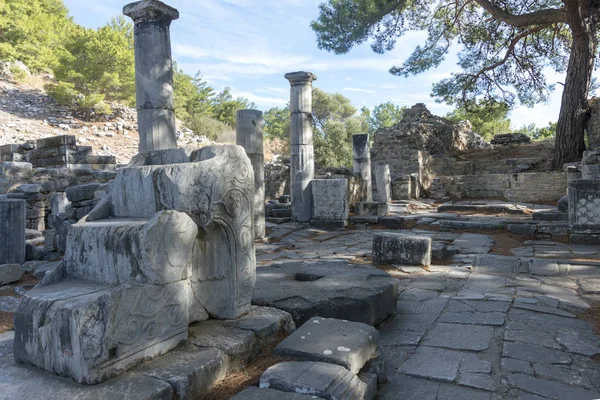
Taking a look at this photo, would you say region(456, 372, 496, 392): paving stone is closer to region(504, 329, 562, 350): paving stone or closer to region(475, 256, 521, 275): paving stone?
region(504, 329, 562, 350): paving stone

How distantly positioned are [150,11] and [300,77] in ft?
15.4

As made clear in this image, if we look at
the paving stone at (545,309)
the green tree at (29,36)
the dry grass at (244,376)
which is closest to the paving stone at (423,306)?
the paving stone at (545,309)

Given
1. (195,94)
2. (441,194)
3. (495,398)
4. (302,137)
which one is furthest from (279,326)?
(195,94)

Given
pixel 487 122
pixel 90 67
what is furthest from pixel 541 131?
pixel 90 67

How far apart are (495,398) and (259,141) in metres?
7.26

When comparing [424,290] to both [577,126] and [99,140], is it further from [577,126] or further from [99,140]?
[99,140]

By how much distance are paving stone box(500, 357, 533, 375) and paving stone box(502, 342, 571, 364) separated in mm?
65

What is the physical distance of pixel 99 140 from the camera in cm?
2383

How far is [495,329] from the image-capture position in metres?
3.40

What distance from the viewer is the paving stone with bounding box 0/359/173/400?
181 cm

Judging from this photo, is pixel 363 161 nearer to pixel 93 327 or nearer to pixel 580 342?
pixel 580 342

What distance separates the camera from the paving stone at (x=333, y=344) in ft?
7.57

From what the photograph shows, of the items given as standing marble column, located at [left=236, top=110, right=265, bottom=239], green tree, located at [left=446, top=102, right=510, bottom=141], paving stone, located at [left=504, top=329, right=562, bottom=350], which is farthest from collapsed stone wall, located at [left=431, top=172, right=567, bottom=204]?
paving stone, located at [left=504, top=329, right=562, bottom=350]

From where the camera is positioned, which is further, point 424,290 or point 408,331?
point 424,290
